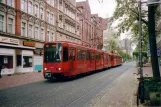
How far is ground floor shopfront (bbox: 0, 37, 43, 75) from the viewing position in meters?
24.2

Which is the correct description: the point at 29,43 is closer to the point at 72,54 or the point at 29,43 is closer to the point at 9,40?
the point at 9,40

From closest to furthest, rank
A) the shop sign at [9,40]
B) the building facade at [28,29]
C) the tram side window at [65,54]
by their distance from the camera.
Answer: the tram side window at [65,54] → the shop sign at [9,40] → the building facade at [28,29]

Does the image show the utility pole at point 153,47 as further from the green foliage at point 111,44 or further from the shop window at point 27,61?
the green foliage at point 111,44

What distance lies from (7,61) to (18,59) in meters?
2.22

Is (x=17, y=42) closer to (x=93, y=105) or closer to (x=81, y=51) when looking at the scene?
(x=81, y=51)

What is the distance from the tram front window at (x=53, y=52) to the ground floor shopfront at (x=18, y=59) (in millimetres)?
7578

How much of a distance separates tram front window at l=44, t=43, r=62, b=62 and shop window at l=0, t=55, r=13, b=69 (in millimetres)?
8443

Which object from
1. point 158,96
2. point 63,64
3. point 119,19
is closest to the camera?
point 158,96

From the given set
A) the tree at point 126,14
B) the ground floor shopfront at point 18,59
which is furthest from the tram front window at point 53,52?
the ground floor shopfront at point 18,59

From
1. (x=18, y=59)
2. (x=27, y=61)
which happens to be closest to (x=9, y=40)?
(x=18, y=59)

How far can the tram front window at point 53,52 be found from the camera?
1731cm

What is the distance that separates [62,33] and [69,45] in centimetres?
2418

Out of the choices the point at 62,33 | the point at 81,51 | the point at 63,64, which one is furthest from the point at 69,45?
the point at 62,33

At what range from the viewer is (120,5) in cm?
1866
